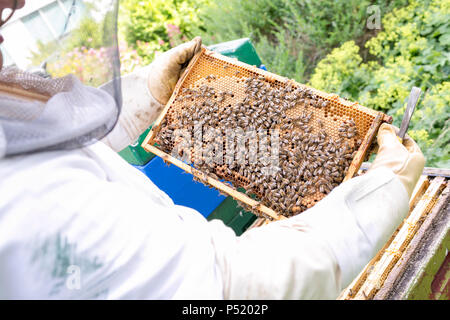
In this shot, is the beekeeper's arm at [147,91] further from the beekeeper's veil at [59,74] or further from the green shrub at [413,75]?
the green shrub at [413,75]

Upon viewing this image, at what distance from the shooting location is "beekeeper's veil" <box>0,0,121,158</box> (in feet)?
3.67

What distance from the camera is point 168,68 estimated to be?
2662 mm

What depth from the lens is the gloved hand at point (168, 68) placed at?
263 centimetres

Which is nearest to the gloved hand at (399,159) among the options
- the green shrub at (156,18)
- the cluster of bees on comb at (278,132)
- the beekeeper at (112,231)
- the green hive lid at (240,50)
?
the cluster of bees on comb at (278,132)

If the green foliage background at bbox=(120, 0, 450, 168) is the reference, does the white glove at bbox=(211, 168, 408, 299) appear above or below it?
above

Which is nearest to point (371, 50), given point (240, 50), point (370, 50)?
point (370, 50)

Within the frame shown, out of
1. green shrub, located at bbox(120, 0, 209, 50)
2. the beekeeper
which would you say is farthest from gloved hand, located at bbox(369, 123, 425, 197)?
green shrub, located at bbox(120, 0, 209, 50)

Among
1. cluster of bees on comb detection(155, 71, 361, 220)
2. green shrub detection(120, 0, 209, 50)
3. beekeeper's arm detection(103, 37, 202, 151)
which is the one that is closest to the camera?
cluster of bees on comb detection(155, 71, 361, 220)

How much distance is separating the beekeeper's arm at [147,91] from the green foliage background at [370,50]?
2270 mm

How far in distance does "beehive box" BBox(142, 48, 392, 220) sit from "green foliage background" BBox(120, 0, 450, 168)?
5.03 feet

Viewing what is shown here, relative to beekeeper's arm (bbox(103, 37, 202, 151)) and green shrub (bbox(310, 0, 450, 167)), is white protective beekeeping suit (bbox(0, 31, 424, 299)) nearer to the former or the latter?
beekeeper's arm (bbox(103, 37, 202, 151))
